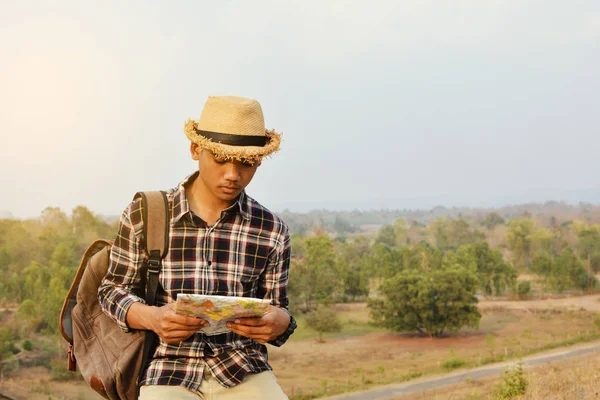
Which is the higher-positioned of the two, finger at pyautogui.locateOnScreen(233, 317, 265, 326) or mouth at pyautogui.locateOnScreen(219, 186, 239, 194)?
mouth at pyautogui.locateOnScreen(219, 186, 239, 194)

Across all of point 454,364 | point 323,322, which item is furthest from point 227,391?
point 323,322

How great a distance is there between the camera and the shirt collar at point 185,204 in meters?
2.38

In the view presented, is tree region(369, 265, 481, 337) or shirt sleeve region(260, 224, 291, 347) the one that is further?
tree region(369, 265, 481, 337)

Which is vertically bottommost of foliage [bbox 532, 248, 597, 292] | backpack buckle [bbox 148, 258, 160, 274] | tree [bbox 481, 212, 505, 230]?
foliage [bbox 532, 248, 597, 292]

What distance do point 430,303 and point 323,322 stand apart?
6273mm

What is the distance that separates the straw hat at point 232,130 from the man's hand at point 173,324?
55cm

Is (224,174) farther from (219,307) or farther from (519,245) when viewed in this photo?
(519,245)

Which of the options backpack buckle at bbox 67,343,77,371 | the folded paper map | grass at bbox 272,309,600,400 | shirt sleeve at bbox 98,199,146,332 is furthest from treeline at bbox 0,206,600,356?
the folded paper map

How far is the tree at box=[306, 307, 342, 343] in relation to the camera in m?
38.6

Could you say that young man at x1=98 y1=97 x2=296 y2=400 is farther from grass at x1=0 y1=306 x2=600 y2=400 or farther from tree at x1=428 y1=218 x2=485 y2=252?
tree at x1=428 y1=218 x2=485 y2=252

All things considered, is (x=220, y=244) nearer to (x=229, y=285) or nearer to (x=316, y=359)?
(x=229, y=285)

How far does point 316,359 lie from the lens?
36.5m

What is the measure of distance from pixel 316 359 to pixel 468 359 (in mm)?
8120

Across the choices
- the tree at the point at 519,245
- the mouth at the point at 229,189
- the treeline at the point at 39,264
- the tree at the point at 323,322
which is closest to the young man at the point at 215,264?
the mouth at the point at 229,189
